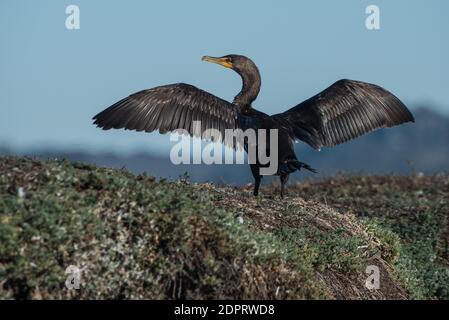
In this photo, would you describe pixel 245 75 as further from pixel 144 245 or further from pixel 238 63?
pixel 144 245

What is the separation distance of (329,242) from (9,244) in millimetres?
3981

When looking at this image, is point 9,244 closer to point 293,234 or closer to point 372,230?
point 293,234

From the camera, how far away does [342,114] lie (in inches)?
575

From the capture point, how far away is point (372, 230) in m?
13.1

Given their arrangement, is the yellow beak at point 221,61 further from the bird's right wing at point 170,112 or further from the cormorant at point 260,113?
the bird's right wing at point 170,112

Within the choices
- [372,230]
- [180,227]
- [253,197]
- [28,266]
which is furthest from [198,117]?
[28,266]

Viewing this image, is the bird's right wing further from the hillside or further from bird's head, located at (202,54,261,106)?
the hillside

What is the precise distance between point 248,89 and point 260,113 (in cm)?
94

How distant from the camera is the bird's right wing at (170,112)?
43.3 ft

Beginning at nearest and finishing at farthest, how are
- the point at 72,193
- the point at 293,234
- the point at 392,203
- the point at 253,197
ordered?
the point at 72,193
the point at 293,234
the point at 253,197
the point at 392,203

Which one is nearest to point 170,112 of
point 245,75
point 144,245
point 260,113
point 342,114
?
point 260,113

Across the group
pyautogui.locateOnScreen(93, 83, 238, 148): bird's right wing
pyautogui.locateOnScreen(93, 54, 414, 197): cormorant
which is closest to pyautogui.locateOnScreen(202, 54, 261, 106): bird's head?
pyautogui.locateOnScreen(93, 54, 414, 197): cormorant
